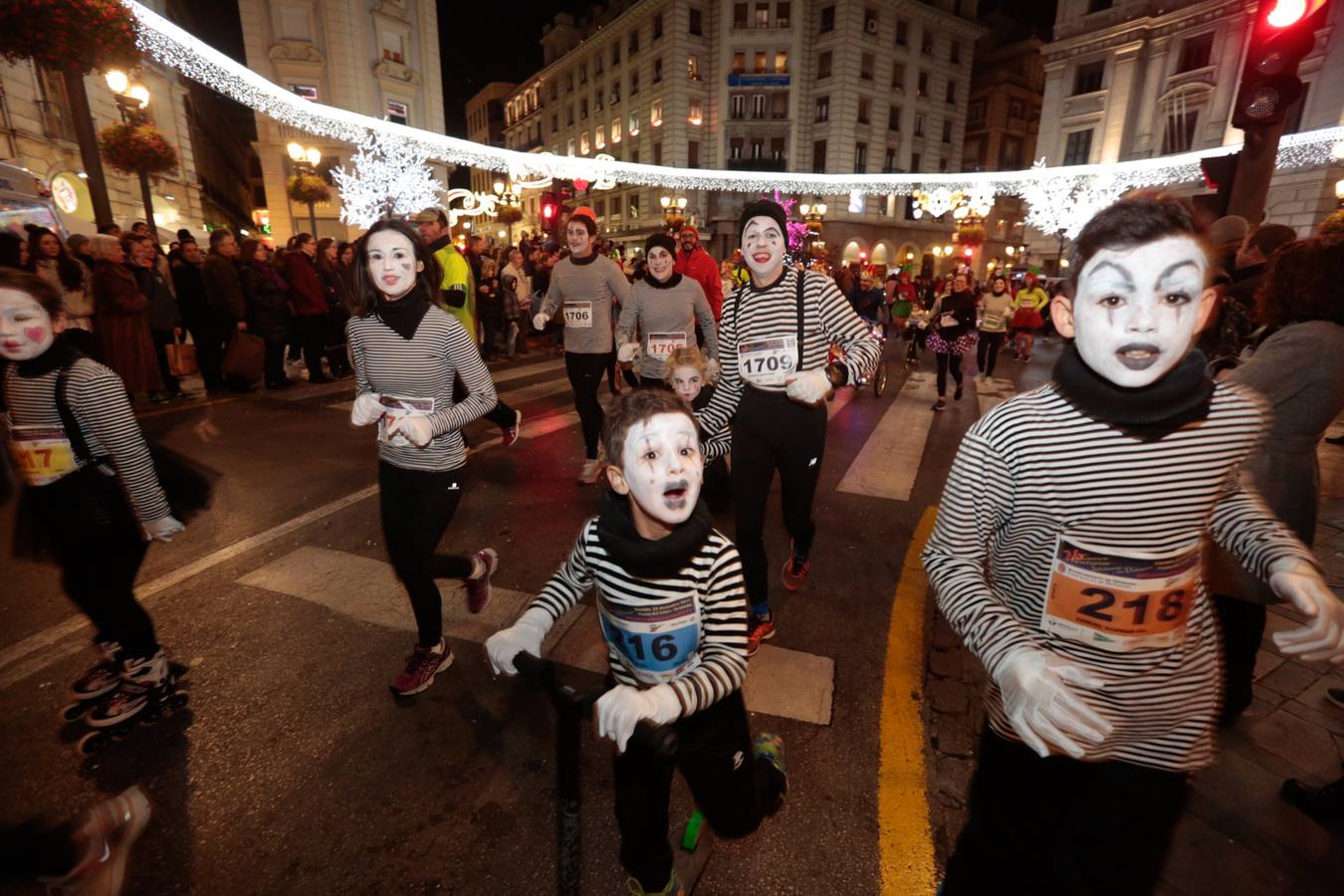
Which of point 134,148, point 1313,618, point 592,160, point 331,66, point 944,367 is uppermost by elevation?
point 331,66

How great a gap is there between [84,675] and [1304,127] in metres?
43.0

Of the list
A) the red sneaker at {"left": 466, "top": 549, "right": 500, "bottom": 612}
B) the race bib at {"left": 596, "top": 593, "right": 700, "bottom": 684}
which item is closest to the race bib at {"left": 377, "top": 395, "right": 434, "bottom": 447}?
the red sneaker at {"left": 466, "top": 549, "right": 500, "bottom": 612}

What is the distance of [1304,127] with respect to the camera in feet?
93.4

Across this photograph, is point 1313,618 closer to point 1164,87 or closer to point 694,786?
point 694,786

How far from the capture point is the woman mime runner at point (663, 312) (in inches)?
200

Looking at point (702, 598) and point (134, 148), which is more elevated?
point (134, 148)

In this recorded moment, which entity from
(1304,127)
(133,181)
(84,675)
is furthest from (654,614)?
(1304,127)

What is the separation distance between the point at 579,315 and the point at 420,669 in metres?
3.45

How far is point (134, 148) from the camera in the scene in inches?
554

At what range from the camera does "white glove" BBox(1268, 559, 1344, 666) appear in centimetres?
139

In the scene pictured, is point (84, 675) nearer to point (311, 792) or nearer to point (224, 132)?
point (311, 792)

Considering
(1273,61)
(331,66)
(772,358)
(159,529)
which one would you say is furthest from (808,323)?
(331,66)

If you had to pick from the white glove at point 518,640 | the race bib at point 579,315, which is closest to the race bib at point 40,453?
the white glove at point 518,640

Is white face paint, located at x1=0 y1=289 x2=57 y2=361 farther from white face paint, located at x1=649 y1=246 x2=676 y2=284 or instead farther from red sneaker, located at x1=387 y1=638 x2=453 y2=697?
white face paint, located at x1=649 y1=246 x2=676 y2=284
